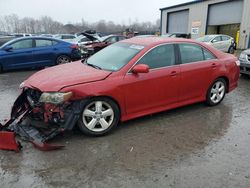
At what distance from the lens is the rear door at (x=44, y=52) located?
10594 millimetres

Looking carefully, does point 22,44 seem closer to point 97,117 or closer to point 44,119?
point 44,119

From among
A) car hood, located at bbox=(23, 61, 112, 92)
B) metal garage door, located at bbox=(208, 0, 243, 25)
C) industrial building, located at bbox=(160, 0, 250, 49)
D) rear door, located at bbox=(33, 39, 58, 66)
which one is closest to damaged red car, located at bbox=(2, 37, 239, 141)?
car hood, located at bbox=(23, 61, 112, 92)

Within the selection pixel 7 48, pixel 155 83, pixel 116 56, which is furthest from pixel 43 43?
pixel 155 83

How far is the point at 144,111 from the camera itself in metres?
4.71

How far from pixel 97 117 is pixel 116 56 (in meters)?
1.36

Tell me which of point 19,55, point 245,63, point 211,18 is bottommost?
point 245,63

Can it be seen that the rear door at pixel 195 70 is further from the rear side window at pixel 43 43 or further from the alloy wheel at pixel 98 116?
the rear side window at pixel 43 43

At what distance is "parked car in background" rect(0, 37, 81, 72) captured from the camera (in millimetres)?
10242

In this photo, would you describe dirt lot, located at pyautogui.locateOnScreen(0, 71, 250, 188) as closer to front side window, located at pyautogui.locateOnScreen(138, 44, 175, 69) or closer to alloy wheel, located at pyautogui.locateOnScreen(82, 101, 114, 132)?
alloy wheel, located at pyautogui.locateOnScreen(82, 101, 114, 132)

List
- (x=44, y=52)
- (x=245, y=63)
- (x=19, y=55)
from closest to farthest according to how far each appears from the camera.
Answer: (x=245, y=63) → (x=19, y=55) → (x=44, y=52)

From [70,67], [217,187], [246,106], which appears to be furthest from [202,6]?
[217,187]

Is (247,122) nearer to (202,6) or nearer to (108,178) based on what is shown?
(108,178)

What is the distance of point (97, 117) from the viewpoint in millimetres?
4207

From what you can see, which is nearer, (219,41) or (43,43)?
(43,43)
